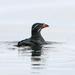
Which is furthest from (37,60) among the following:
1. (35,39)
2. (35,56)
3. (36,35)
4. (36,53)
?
(36,35)

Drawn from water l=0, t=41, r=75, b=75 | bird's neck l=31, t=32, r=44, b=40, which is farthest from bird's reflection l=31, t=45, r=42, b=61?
bird's neck l=31, t=32, r=44, b=40

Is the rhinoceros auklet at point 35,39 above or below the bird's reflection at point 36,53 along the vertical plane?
above

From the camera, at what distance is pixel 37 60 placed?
46.7ft

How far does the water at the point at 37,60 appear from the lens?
41.0ft

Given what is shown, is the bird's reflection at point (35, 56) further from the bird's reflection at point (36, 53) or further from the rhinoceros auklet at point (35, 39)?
the rhinoceros auklet at point (35, 39)

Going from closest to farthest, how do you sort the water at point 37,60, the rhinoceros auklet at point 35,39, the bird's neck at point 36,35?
the water at point 37,60 → the rhinoceros auklet at point 35,39 → the bird's neck at point 36,35

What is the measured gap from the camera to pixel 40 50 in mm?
16781

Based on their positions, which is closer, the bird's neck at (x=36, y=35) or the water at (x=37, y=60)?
the water at (x=37, y=60)

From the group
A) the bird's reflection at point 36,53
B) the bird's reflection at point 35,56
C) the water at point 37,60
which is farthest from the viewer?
the bird's reflection at point 36,53

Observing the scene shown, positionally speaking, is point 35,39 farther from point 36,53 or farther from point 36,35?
point 36,53

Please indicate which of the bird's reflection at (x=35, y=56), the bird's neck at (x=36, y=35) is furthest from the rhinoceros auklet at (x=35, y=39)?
the bird's reflection at (x=35, y=56)

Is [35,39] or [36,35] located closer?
[35,39]

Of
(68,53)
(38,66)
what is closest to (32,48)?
(68,53)

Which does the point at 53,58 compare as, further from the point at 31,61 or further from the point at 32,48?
the point at 32,48
